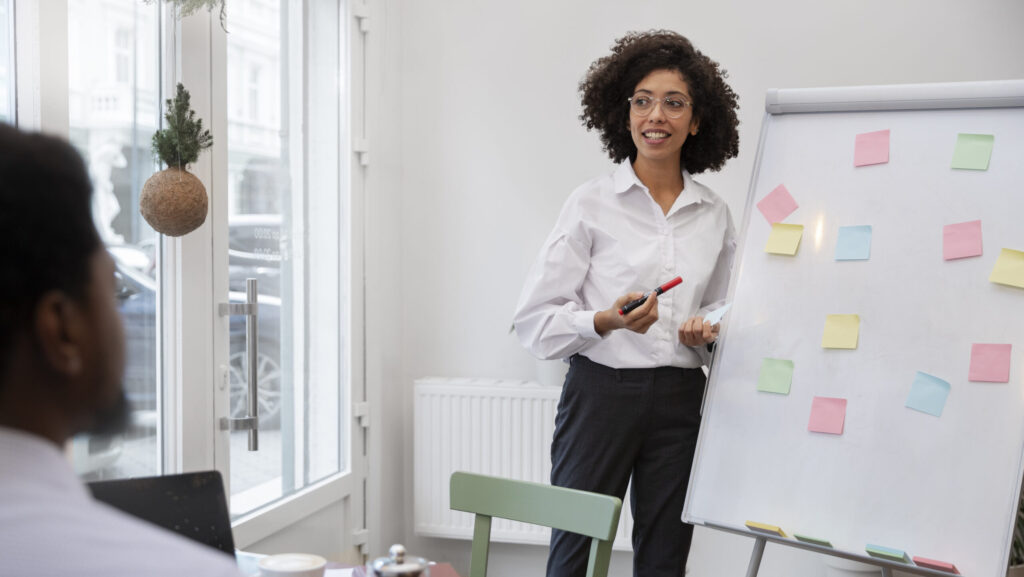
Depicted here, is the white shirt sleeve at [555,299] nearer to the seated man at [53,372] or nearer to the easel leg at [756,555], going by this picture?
the easel leg at [756,555]

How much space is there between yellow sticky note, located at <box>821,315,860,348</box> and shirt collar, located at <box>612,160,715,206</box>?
40 centimetres

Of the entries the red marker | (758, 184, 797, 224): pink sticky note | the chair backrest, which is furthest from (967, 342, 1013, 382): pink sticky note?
the chair backrest

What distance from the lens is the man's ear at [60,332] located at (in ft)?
1.66

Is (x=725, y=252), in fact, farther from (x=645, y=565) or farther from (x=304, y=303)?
(x=304, y=303)

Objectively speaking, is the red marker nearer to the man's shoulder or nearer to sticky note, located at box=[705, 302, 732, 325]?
sticky note, located at box=[705, 302, 732, 325]

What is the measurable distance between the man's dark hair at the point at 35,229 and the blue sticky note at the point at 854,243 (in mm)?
1630

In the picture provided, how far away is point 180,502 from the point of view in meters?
1.44

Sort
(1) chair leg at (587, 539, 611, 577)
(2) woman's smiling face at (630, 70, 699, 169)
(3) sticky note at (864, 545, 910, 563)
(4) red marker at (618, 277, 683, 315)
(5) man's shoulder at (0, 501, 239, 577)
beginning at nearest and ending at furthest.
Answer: (5) man's shoulder at (0, 501, 239, 577), (1) chair leg at (587, 539, 611, 577), (3) sticky note at (864, 545, 910, 563), (4) red marker at (618, 277, 683, 315), (2) woman's smiling face at (630, 70, 699, 169)

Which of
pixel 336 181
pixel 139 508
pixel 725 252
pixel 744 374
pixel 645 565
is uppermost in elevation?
pixel 336 181

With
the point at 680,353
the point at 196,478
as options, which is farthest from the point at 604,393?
the point at 196,478

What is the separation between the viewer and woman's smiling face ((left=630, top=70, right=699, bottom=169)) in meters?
2.00

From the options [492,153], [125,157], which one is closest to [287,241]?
[125,157]

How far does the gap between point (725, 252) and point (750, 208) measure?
6.2 inches

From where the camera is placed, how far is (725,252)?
210 cm
